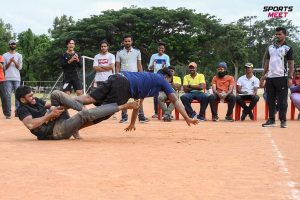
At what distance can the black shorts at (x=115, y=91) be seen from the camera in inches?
297

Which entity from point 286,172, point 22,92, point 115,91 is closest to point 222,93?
point 115,91

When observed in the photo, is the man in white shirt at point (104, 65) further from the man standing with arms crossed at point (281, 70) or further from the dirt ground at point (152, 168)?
the dirt ground at point (152, 168)

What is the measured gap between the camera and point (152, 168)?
493cm

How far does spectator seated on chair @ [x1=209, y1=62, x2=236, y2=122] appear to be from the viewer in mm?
12344

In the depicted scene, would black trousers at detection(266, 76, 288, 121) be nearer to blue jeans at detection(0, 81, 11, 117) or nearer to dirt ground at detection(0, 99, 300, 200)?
dirt ground at detection(0, 99, 300, 200)

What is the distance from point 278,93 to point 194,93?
2.89 meters

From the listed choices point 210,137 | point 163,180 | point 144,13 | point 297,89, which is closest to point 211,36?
point 144,13

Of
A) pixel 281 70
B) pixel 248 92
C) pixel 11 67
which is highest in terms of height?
pixel 11 67

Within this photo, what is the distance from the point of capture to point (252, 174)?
183 inches

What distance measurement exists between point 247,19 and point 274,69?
70193 mm

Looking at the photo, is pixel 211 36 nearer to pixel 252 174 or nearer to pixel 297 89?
pixel 297 89

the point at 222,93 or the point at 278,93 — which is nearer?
the point at 278,93

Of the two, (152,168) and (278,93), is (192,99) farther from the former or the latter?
(152,168)

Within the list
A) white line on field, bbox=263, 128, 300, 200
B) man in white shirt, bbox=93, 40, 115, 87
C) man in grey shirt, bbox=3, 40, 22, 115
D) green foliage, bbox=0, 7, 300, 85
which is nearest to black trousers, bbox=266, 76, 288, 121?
white line on field, bbox=263, 128, 300, 200
